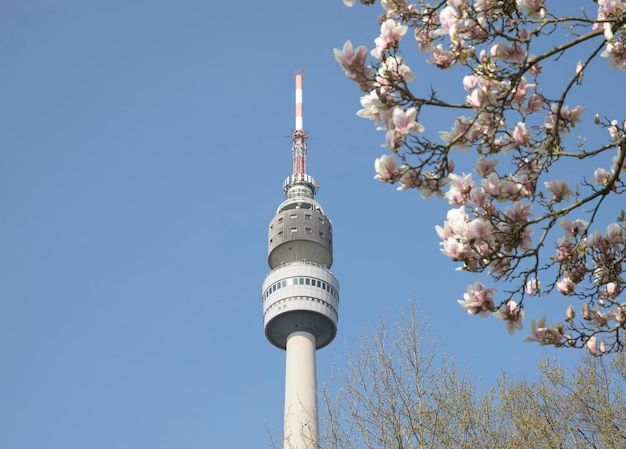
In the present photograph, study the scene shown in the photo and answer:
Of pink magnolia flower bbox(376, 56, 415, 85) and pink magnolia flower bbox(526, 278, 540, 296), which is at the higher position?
pink magnolia flower bbox(376, 56, 415, 85)

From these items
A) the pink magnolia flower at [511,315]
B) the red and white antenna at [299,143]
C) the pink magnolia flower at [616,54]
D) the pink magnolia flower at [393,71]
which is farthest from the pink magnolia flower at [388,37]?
the red and white antenna at [299,143]

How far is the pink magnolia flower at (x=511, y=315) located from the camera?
6.44m

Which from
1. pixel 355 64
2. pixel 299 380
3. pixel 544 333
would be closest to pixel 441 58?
pixel 355 64

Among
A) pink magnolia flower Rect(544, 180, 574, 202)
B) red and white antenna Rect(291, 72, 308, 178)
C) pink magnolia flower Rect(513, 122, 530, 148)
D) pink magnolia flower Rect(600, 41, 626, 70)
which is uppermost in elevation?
red and white antenna Rect(291, 72, 308, 178)

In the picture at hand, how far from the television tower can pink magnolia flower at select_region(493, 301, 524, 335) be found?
201 feet

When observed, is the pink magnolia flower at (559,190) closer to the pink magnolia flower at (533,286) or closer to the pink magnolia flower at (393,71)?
the pink magnolia flower at (533,286)

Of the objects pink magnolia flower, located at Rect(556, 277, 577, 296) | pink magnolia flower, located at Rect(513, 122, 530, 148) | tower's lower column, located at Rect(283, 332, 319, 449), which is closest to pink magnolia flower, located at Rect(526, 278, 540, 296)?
pink magnolia flower, located at Rect(556, 277, 577, 296)

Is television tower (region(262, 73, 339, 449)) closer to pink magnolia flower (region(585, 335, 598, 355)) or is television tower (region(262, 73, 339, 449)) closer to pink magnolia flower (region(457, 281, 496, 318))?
pink magnolia flower (region(585, 335, 598, 355))

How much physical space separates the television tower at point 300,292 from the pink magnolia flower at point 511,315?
201 feet

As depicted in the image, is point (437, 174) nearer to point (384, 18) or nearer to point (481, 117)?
point (481, 117)

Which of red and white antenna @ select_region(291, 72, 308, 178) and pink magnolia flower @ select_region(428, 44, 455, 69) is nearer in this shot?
pink magnolia flower @ select_region(428, 44, 455, 69)

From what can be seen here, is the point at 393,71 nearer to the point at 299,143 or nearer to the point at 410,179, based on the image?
the point at 410,179

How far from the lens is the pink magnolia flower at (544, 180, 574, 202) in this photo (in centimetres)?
655

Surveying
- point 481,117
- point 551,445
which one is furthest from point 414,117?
point 551,445
